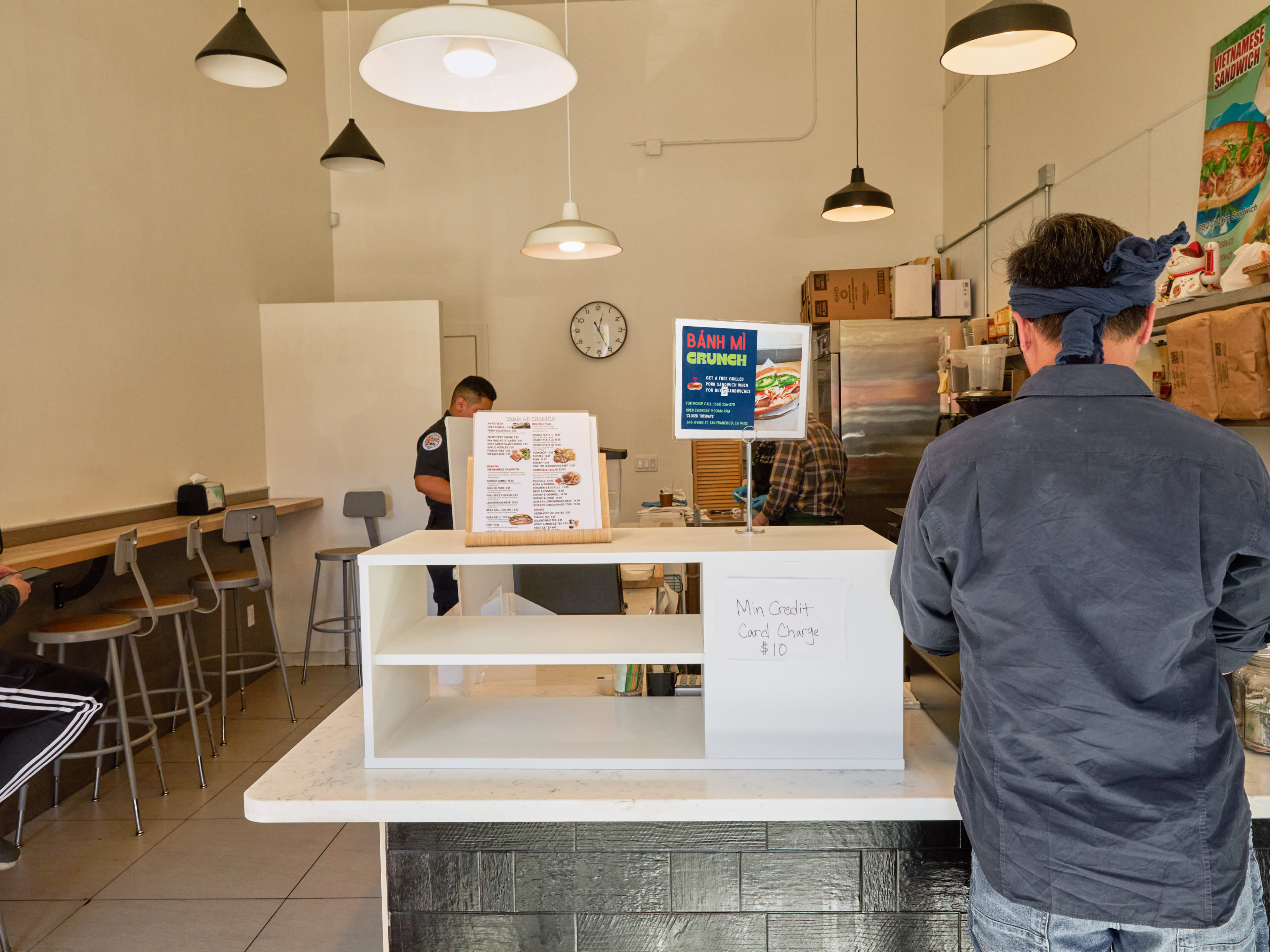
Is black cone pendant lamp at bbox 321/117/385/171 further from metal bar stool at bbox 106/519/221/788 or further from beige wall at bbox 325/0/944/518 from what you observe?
metal bar stool at bbox 106/519/221/788

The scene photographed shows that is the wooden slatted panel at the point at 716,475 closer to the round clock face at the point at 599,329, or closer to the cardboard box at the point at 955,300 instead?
the round clock face at the point at 599,329

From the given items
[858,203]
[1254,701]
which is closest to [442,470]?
[858,203]

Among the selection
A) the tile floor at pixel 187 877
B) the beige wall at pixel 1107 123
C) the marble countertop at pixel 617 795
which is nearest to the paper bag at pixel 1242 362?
the beige wall at pixel 1107 123

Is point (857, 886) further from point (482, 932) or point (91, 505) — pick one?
point (91, 505)

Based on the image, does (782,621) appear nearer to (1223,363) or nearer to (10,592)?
(1223,363)

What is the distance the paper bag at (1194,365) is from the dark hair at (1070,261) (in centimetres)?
162

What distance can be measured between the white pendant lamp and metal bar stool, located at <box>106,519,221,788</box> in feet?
8.79

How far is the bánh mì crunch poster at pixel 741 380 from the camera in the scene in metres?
1.78

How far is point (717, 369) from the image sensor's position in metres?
1.79

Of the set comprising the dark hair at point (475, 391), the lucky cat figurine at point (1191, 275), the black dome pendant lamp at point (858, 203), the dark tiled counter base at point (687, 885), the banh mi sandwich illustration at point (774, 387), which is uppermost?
the black dome pendant lamp at point (858, 203)

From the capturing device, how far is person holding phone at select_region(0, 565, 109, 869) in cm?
254

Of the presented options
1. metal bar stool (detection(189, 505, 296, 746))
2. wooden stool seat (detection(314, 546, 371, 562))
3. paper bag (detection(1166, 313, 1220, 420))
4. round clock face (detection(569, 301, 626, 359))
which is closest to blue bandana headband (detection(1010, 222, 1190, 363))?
paper bag (detection(1166, 313, 1220, 420))

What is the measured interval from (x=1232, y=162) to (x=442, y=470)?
3780 mm

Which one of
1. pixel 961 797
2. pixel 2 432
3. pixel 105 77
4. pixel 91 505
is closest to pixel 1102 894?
pixel 961 797
